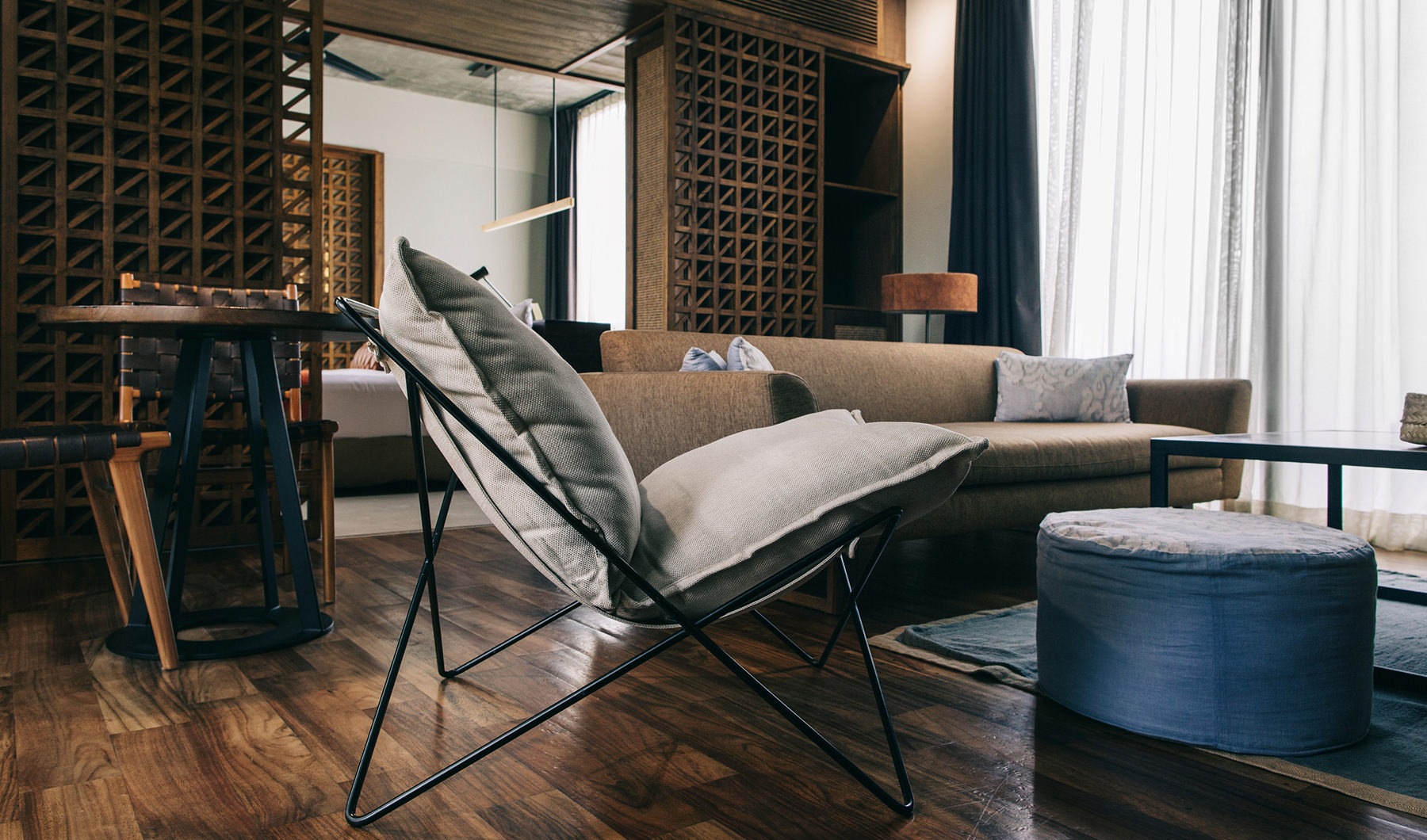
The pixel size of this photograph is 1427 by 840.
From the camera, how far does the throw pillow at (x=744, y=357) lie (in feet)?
9.25

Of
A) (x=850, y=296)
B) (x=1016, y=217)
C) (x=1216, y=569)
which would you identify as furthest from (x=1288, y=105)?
(x=1216, y=569)

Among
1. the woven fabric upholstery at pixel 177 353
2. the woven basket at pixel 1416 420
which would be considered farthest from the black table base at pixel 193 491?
the woven basket at pixel 1416 420

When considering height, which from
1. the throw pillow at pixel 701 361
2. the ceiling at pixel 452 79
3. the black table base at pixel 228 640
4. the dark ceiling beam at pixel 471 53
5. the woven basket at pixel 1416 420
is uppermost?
the ceiling at pixel 452 79

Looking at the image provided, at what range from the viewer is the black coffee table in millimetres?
1884

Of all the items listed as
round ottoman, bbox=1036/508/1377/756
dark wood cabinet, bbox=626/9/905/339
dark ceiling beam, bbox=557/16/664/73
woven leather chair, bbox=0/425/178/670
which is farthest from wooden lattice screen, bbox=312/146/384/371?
round ottoman, bbox=1036/508/1377/756

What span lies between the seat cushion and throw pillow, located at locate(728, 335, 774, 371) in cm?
147

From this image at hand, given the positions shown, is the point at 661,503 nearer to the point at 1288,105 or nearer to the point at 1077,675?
the point at 1077,675

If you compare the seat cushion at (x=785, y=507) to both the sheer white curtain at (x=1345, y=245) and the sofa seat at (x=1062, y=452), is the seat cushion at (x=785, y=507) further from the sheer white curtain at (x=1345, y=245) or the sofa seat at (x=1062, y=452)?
the sheer white curtain at (x=1345, y=245)

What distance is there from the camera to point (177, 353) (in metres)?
2.78

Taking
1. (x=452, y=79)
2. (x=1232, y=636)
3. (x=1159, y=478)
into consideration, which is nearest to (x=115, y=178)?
(x=1159, y=478)

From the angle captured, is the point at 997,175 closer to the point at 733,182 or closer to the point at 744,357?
the point at 733,182

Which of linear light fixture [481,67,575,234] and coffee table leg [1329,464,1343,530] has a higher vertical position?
linear light fixture [481,67,575,234]

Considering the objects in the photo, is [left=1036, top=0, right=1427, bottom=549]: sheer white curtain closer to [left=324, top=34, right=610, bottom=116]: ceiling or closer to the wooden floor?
the wooden floor

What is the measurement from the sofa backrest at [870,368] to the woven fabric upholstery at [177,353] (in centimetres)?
93
